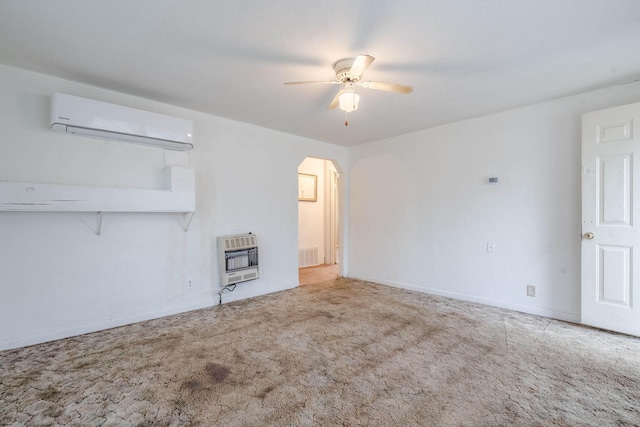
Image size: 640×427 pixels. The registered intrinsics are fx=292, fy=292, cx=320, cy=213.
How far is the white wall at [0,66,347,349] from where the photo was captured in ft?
8.02

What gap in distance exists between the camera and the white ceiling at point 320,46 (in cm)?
171

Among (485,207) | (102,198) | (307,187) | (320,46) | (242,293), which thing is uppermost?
(320,46)

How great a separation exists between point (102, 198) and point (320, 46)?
2.35 m

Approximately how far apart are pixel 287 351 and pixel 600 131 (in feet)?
11.4

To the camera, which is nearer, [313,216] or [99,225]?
[99,225]

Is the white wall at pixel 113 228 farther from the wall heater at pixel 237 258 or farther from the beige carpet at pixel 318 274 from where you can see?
the beige carpet at pixel 318 274

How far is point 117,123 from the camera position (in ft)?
8.78

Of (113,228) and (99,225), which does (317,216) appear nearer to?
(113,228)

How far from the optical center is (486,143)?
141 inches

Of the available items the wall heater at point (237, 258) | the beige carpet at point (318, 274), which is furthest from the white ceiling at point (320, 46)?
the beige carpet at point (318, 274)

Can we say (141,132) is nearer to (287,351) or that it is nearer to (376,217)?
(287,351)

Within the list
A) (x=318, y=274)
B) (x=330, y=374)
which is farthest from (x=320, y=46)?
(x=318, y=274)

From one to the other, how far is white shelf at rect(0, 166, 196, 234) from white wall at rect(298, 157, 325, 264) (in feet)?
9.84

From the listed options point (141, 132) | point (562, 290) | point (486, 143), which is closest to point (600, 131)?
point (486, 143)
